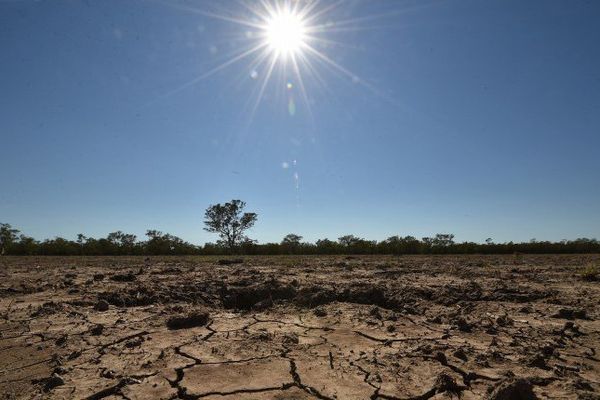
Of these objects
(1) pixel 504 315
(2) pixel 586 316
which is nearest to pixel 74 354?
(1) pixel 504 315

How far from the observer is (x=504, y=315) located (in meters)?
3.97

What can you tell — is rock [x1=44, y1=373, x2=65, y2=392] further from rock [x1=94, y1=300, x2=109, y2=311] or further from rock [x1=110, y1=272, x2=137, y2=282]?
rock [x1=110, y1=272, x2=137, y2=282]

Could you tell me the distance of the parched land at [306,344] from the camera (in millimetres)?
2316

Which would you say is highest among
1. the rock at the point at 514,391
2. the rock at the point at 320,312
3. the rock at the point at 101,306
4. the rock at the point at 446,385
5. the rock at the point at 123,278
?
the rock at the point at 123,278

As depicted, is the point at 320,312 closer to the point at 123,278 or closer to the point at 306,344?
the point at 306,344

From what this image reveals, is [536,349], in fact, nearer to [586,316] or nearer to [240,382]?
[586,316]

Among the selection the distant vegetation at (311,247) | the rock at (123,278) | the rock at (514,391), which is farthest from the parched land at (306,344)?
the distant vegetation at (311,247)

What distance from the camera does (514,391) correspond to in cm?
200

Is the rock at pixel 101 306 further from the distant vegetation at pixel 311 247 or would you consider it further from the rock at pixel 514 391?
the distant vegetation at pixel 311 247

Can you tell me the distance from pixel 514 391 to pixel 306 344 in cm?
169

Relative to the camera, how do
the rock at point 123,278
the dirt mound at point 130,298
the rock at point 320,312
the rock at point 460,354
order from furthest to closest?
1. the rock at point 123,278
2. the dirt mound at point 130,298
3. the rock at point 320,312
4. the rock at point 460,354

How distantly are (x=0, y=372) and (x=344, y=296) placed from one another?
151 inches

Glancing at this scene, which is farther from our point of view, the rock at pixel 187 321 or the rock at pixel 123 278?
the rock at pixel 123 278

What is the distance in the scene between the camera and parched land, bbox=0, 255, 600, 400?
→ 2316 millimetres
